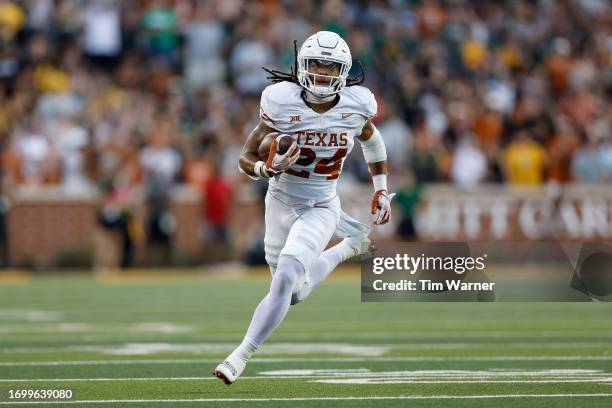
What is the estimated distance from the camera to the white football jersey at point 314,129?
23.5ft

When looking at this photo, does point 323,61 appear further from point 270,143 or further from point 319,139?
point 270,143

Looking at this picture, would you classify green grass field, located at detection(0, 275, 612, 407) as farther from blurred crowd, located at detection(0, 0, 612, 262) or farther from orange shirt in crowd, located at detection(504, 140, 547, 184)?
orange shirt in crowd, located at detection(504, 140, 547, 184)

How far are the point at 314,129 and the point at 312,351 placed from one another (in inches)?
76.6

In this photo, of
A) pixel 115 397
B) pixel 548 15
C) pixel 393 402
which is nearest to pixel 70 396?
pixel 115 397

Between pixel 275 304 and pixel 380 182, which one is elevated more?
pixel 380 182

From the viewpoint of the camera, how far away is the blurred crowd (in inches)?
683

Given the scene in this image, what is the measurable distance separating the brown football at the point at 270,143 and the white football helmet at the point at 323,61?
326mm

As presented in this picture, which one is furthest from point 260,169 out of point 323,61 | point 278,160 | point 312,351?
point 312,351

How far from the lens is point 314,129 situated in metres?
7.18

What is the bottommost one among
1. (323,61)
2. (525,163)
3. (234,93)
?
(525,163)

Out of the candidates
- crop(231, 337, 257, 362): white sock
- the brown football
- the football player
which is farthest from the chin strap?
crop(231, 337, 257, 362): white sock

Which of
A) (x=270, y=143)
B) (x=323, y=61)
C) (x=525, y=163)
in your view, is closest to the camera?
(x=270, y=143)

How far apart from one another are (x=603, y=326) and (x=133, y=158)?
8103mm

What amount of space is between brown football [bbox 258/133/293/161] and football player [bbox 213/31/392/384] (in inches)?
1.3
